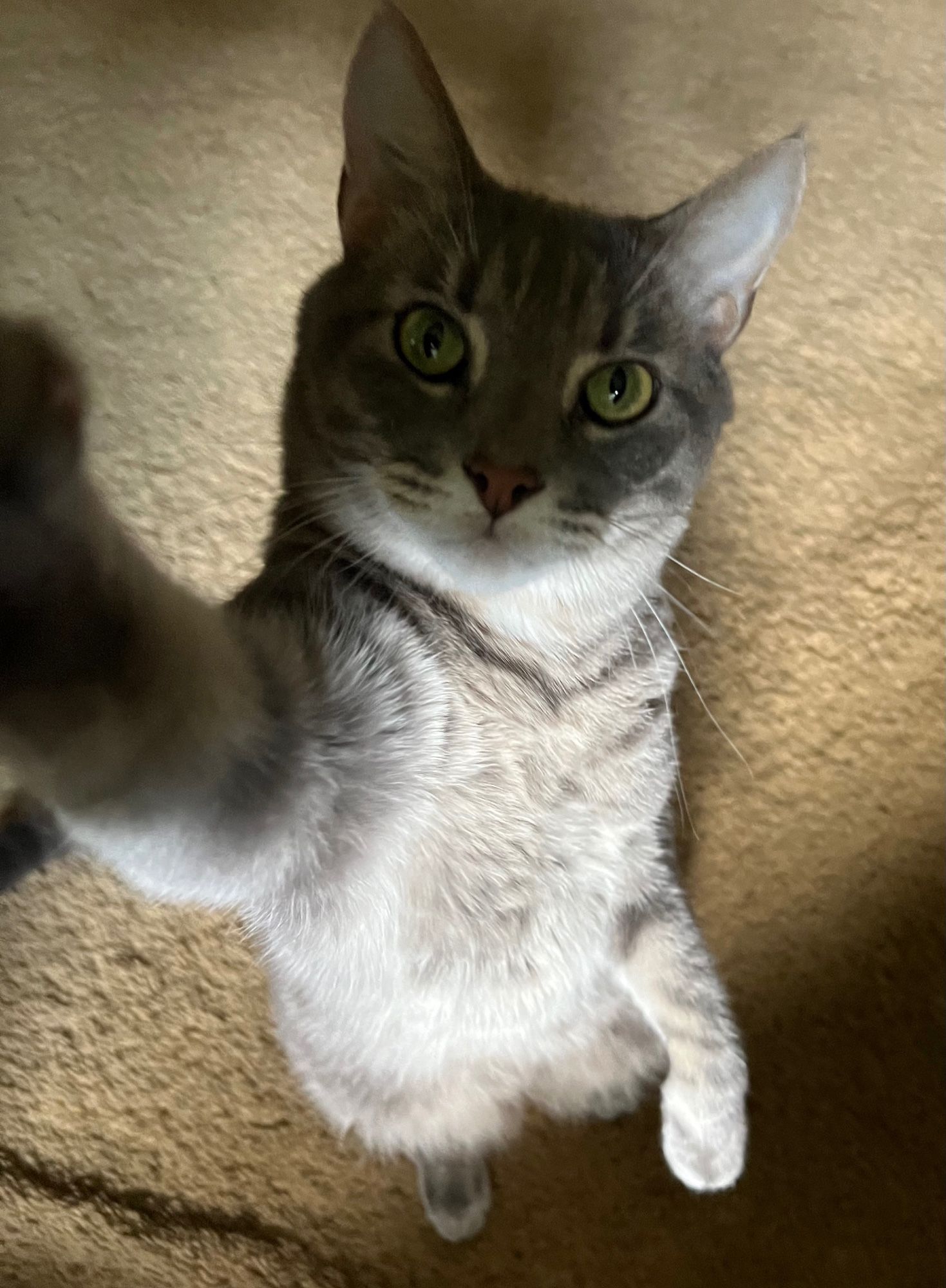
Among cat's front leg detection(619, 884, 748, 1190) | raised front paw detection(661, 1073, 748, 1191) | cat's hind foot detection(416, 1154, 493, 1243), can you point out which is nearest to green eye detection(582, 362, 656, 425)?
cat's front leg detection(619, 884, 748, 1190)

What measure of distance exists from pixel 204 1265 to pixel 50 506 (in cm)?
106

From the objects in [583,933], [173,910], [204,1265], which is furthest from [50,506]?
[204,1265]

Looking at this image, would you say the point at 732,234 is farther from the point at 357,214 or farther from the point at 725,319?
the point at 357,214

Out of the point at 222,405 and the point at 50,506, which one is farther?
the point at 222,405

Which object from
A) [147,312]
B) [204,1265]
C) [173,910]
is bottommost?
[204,1265]

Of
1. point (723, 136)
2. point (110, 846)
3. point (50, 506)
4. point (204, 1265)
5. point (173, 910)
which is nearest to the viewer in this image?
point (50, 506)

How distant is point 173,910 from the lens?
51.8 inches

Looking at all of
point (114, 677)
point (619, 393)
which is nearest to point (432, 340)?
point (619, 393)

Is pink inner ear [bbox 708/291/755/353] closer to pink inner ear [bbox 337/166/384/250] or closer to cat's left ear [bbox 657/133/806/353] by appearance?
cat's left ear [bbox 657/133/806/353]

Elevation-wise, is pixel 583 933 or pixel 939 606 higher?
pixel 939 606

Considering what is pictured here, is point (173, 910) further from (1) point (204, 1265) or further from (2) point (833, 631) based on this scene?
(2) point (833, 631)

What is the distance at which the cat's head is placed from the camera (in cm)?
81

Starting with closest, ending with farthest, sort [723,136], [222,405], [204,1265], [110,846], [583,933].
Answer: [110,846] < [583,933] < [204,1265] < [222,405] < [723,136]

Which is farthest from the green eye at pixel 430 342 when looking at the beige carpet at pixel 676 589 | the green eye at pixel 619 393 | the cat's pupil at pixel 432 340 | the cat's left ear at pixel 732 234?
the beige carpet at pixel 676 589
